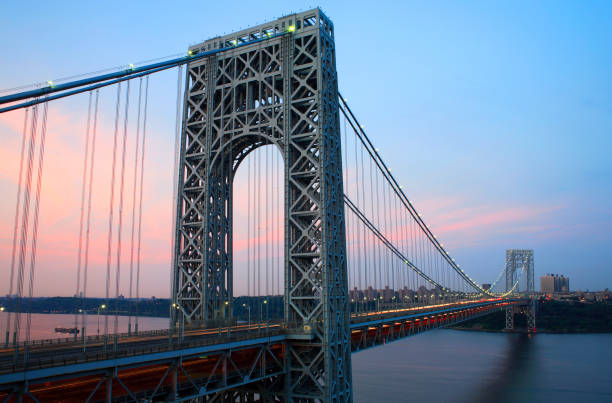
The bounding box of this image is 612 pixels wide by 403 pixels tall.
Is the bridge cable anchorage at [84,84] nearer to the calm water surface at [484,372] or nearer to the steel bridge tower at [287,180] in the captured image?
the steel bridge tower at [287,180]

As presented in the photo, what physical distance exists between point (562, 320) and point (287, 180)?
135m

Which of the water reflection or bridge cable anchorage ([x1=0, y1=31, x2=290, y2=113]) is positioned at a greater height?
bridge cable anchorage ([x1=0, y1=31, x2=290, y2=113])

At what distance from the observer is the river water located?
55562 millimetres

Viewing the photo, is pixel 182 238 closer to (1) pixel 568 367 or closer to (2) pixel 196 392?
(2) pixel 196 392

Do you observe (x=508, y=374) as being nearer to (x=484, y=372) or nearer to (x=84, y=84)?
(x=484, y=372)

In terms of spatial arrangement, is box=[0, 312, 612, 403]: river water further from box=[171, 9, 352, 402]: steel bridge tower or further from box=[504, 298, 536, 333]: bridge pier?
box=[171, 9, 352, 402]: steel bridge tower

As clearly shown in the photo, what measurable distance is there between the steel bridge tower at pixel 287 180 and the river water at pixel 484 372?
79.6 feet

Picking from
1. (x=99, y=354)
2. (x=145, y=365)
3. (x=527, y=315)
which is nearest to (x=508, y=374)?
(x=145, y=365)

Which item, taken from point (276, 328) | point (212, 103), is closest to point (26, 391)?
point (276, 328)

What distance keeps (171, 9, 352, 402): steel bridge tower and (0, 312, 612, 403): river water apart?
79.6 ft

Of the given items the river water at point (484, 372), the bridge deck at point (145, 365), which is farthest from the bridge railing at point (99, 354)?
the river water at point (484, 372)

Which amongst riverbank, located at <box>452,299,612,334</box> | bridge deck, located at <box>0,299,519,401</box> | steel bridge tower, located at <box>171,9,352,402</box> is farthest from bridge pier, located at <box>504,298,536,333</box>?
bridge deck, located at <box>0,299,519,401</box>

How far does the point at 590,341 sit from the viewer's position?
355 feet

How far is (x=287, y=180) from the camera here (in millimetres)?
30984
